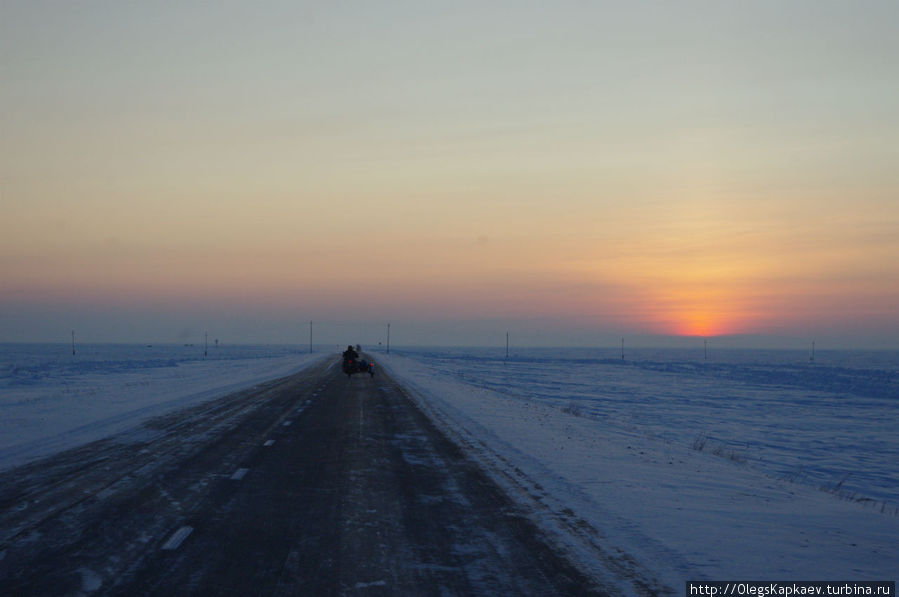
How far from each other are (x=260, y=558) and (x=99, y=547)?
189cm

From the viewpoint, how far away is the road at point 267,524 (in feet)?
22.0

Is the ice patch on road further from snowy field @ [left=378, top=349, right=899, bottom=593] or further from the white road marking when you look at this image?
snowy field @ [left=378, top=349, right=899, bottom=593]

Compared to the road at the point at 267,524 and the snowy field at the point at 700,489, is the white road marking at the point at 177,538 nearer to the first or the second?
the road at the point at 267,524

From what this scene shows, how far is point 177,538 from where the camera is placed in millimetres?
8125

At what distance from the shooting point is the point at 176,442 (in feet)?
53.4

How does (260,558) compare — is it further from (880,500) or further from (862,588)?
(880,500)

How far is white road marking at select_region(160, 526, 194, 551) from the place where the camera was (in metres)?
7.80

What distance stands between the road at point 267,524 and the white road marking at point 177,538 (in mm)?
23

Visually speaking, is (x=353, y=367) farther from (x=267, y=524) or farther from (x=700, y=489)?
(x=267, y=524)

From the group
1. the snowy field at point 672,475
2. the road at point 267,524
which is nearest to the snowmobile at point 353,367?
the snowy field at point 672,475

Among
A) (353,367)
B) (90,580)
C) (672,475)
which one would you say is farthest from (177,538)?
(353,367)

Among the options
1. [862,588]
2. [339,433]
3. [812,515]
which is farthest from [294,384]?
[862,588]

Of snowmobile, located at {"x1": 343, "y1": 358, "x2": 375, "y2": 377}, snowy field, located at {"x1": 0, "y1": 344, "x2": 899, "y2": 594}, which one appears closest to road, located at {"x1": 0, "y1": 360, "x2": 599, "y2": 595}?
snowy field, located at {"x1": 0, "y1": 344, "x2": 899, "y2": 594}

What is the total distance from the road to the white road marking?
2cm
